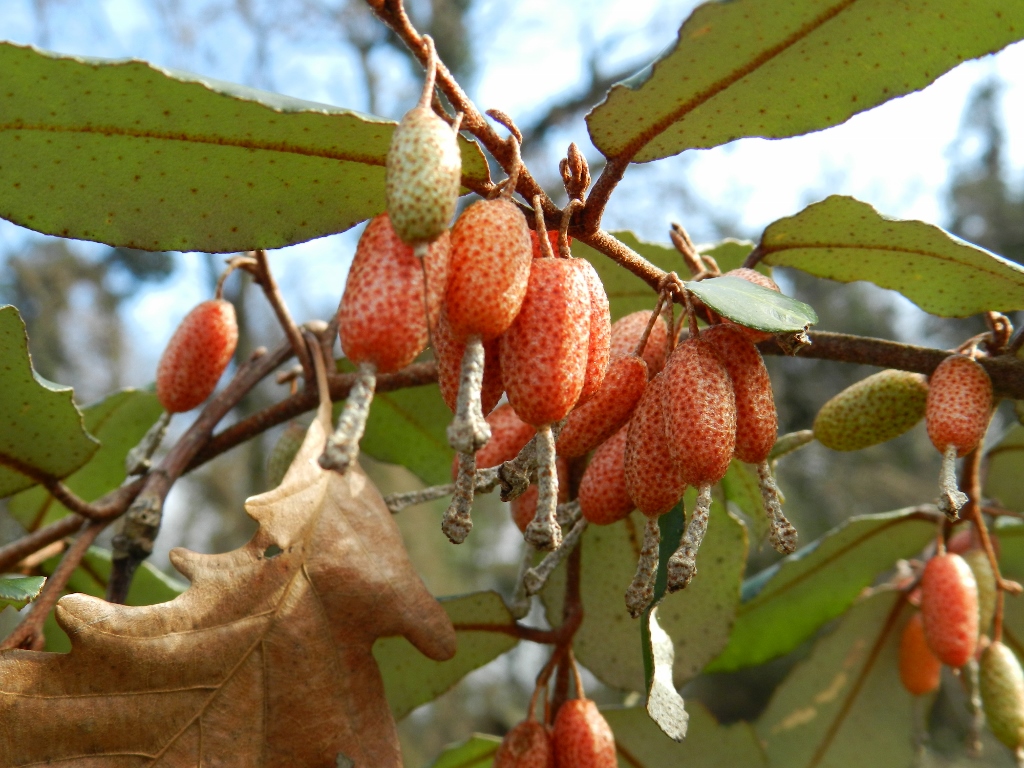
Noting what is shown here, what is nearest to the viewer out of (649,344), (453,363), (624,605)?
(453,363)

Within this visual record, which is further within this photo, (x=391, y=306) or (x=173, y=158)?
(x=173, y=158)

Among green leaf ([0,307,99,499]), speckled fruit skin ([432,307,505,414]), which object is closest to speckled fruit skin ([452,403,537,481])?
speckled fruit skin ([432,307,505,414])

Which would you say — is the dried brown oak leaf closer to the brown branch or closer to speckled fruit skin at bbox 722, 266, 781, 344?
the brown branch

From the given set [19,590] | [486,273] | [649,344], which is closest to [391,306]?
[486,273]

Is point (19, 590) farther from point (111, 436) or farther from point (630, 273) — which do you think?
point (630, 273)

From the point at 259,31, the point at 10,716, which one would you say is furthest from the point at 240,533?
the point at 10,716

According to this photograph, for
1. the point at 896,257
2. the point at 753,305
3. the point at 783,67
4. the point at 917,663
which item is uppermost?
the point at 783,67

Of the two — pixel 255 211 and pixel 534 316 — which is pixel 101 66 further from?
pixel 534 316

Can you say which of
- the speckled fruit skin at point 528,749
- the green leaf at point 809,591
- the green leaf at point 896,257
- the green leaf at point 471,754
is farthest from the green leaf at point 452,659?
the green leaf at point 896,257
